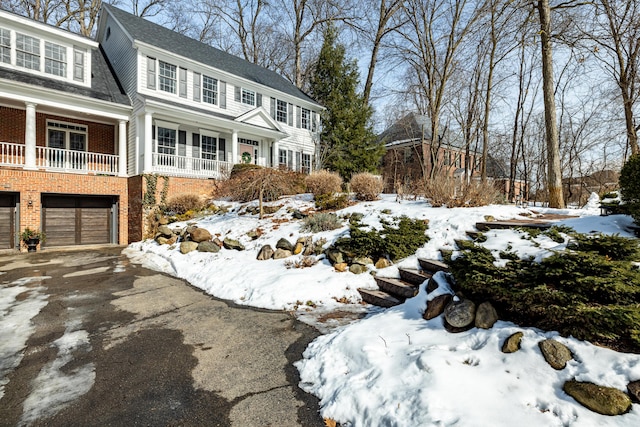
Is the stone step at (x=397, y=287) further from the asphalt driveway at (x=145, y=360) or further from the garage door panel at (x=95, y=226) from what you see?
the garage door panel at (x=95, y=226)

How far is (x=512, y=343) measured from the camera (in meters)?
2.84

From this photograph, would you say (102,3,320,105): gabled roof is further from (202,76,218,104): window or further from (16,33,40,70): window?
(16,33,40,70): window

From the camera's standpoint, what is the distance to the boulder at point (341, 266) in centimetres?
618

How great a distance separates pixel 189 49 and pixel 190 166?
727 centimetres

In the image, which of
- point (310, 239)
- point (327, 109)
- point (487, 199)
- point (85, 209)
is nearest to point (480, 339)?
point (310, 239)

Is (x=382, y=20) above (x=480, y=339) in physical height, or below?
above

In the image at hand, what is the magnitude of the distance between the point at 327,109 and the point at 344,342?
19788 mm

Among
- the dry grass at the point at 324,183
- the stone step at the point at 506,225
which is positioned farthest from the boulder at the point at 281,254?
the stone step at the point at 506,225

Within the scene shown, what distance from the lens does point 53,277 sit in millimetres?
7246

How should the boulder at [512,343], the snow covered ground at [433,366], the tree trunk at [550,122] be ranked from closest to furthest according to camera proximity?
the snow covered ground at [433,366]
the boulder at [512,343]
the tree trunk at [550,122]

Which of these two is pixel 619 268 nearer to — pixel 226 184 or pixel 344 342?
pixel 344 342

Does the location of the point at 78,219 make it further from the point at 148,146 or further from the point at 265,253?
the point at 265,253

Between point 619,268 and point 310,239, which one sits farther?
point 310,239

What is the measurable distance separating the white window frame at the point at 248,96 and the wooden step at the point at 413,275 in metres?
15.9
